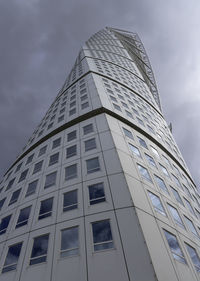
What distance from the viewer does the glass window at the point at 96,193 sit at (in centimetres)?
1367

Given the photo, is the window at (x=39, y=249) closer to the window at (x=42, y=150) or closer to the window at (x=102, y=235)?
the window at (x=102, y=235)

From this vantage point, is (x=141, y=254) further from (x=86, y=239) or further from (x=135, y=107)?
(x=135, y=107)

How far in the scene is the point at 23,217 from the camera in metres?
15.6

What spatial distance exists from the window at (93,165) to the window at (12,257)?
6.73 metres

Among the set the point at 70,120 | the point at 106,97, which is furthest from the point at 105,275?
the point at 106,97

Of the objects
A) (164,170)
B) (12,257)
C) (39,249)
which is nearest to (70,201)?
(39,249)

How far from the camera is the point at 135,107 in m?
32.3

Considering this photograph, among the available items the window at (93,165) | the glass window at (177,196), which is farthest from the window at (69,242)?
the glass window at (177,196)

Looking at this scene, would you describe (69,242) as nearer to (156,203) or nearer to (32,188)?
(156,203)

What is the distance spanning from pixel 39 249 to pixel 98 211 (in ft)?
13.0

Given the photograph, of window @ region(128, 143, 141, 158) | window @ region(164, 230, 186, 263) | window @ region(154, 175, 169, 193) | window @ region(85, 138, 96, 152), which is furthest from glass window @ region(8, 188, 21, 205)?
window @ region(164, 230, 186, 263)

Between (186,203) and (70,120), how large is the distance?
1522cm

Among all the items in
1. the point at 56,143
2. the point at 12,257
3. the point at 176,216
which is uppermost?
the point at 56,143

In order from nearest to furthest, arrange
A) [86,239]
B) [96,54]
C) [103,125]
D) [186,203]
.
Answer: [86,239] → [186,203] → [103,125] → [96,54]
